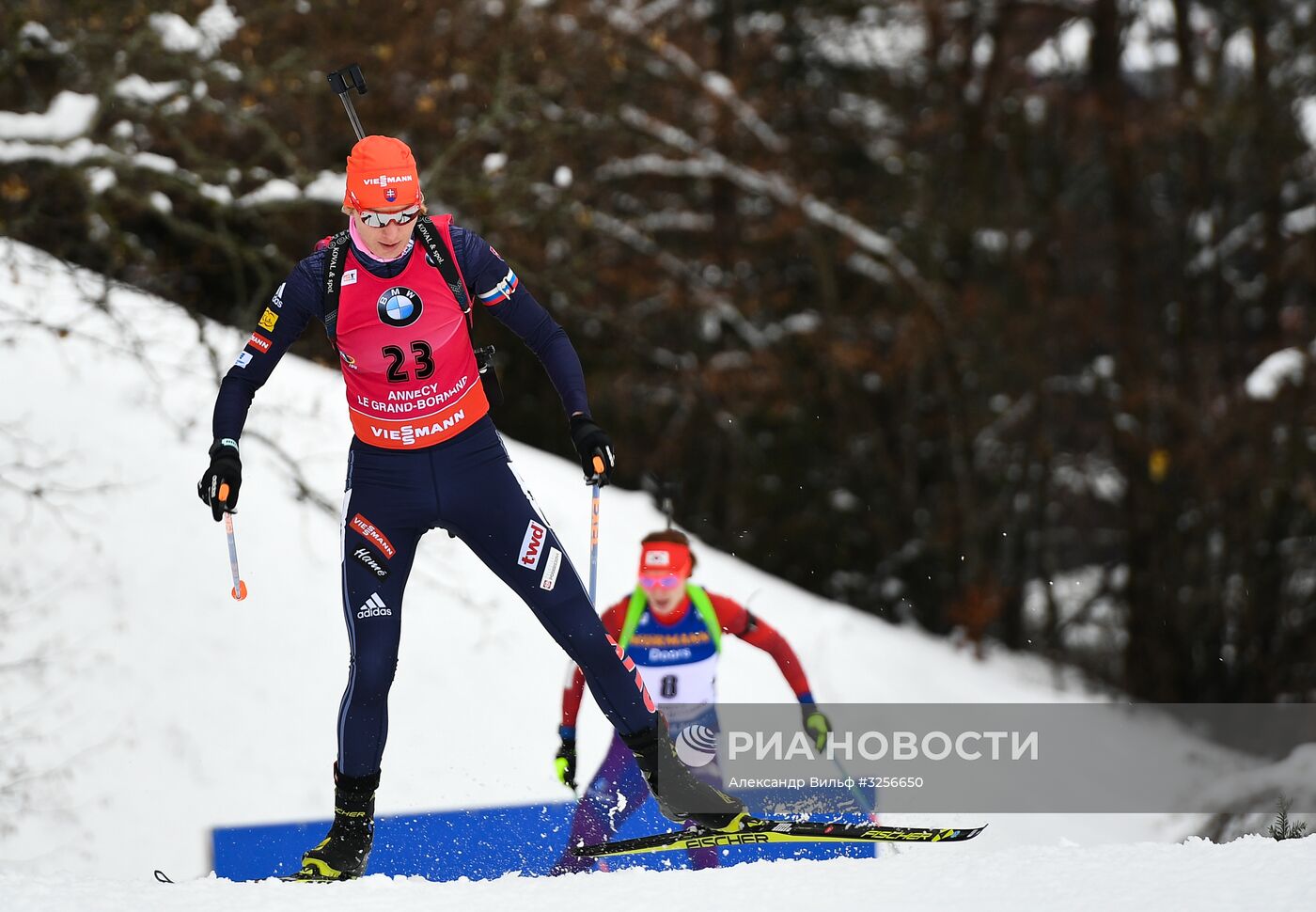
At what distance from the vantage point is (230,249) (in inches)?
309

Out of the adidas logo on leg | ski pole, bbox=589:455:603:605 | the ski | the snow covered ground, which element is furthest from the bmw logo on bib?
the snow covered ground

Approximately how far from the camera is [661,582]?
18.3 ft

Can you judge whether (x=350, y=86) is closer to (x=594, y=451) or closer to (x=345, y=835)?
(x=594, y=451)

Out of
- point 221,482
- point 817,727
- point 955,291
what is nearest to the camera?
point 221,482

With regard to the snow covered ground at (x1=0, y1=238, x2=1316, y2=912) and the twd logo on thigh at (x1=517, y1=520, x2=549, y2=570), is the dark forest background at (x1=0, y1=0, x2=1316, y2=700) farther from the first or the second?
the twd logo on thigh at (x1=517, y1=520, x2=549, y2=570)

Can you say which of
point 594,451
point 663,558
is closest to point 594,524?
point 594,451

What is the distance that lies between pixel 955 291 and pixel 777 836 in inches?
542

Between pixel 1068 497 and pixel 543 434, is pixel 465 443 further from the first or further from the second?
pixel 1068 497

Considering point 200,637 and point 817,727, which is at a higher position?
point 200,637

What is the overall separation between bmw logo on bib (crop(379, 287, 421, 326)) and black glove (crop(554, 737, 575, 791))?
6.35 feet

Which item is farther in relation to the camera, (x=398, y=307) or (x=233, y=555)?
(x=233, y=555)

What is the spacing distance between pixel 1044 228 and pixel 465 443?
49.8 ft

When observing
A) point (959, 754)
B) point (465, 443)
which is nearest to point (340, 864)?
point (465, 443)

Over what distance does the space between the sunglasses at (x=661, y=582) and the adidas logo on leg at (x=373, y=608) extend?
164cm
